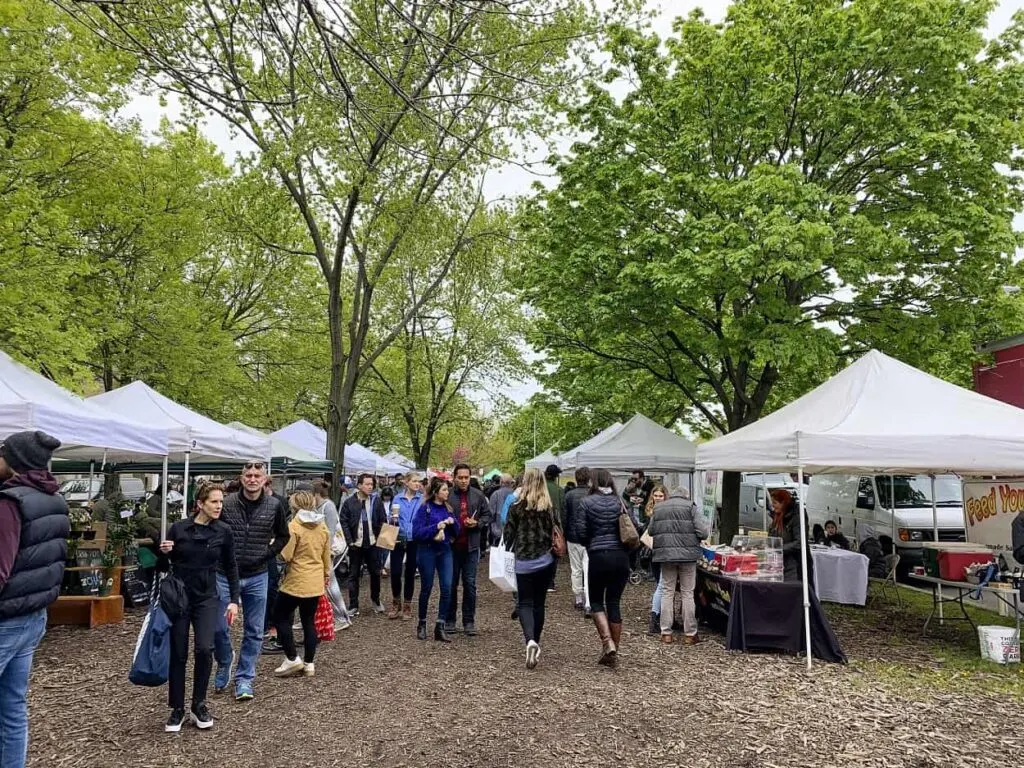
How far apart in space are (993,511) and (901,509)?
3321mm

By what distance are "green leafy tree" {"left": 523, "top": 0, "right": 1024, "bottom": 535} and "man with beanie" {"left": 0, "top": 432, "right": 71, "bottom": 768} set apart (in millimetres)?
9204

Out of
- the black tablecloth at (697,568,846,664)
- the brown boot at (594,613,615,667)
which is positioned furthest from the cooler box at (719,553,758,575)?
the brown boot at (594,613,615,667)

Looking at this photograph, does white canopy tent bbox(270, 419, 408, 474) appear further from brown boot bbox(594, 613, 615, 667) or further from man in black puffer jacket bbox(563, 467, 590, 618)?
brown boot bbox(594, 613, 615, 667)

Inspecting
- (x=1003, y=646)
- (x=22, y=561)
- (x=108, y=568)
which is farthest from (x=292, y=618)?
(x=1003, y=646)

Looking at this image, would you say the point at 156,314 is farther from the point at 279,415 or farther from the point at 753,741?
the point at 753,741

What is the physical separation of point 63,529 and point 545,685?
3859 millimetres

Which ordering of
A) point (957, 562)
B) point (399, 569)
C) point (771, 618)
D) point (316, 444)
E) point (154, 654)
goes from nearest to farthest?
1. point (154, 654)
2. point (771, 618)
3. point (957, 562)
4. point (399, 569)
5. point (316, 444)

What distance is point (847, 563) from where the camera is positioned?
376 inches

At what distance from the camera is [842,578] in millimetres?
9562

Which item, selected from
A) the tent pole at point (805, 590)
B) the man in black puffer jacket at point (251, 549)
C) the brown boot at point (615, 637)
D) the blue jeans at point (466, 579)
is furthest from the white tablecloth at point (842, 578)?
the man in black puffer jacket at point (251, 549)

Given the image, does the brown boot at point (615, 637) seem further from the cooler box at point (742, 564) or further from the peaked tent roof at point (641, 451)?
the peaked tent roof at point (641, 451)

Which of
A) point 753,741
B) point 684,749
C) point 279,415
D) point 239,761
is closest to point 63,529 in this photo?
point 239,761

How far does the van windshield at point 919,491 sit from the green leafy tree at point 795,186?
2.95m

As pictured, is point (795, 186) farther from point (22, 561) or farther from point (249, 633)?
point (22, 561)
